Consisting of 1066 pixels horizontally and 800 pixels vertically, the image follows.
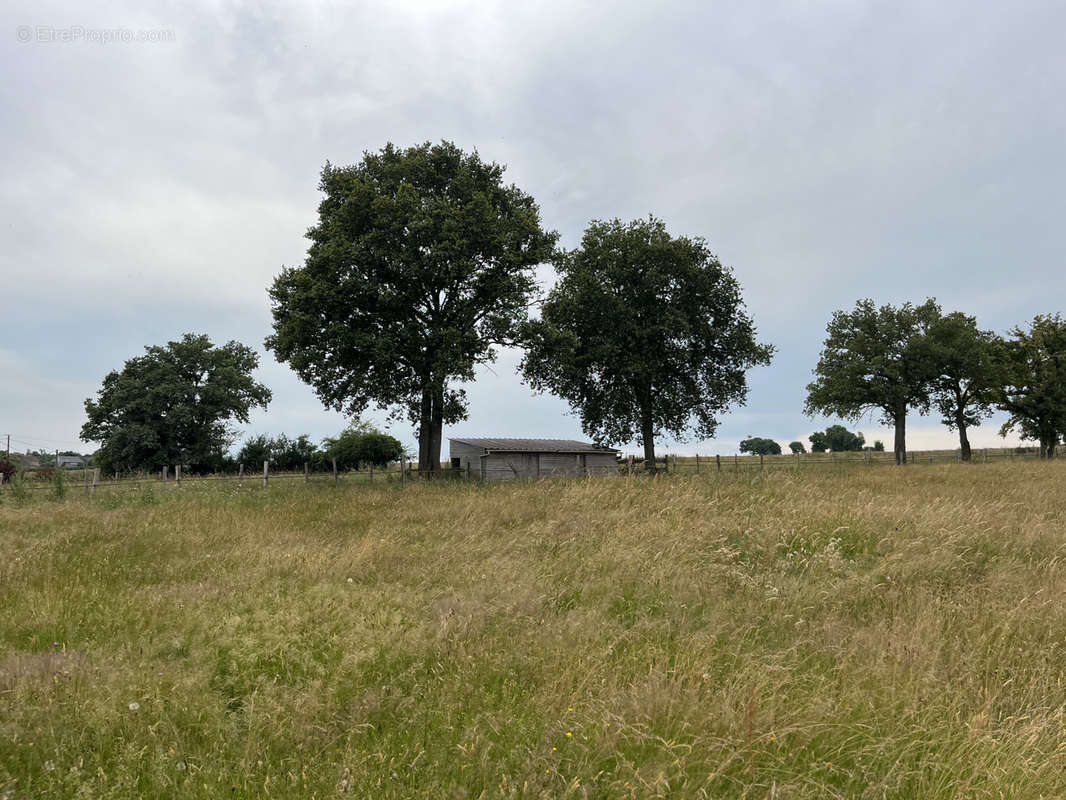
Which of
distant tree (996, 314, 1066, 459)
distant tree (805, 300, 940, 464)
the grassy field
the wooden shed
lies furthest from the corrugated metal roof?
distant tree (996, 314, 1066, 459)

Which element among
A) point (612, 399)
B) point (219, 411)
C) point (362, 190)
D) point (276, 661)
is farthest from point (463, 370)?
point (219, 411)

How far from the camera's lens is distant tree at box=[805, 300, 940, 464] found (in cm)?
4572

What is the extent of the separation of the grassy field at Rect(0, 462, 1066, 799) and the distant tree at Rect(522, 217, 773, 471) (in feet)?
79.8

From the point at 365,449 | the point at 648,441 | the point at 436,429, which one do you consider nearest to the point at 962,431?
the point at 648,441

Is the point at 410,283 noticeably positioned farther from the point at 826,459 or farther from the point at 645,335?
the point at 826,459

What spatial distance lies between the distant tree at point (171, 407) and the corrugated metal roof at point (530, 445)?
81.5ft

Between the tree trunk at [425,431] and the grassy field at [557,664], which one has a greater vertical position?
the tree trunk at [425,431]

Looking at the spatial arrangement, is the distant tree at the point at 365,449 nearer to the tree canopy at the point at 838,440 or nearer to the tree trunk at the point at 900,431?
the tree trunk at the point at 900,431

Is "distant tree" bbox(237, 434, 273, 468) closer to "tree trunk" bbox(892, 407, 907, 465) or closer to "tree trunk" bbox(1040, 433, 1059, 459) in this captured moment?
"tree trunk" bbox(892, 407, 907, 465)

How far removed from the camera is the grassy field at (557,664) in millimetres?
3668

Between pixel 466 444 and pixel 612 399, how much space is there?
42.2 ft

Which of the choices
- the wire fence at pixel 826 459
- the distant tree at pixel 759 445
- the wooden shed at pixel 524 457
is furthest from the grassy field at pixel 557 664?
the distant tree at pixel 759 445

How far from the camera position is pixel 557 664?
4.91 m

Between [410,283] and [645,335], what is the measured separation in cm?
1430
